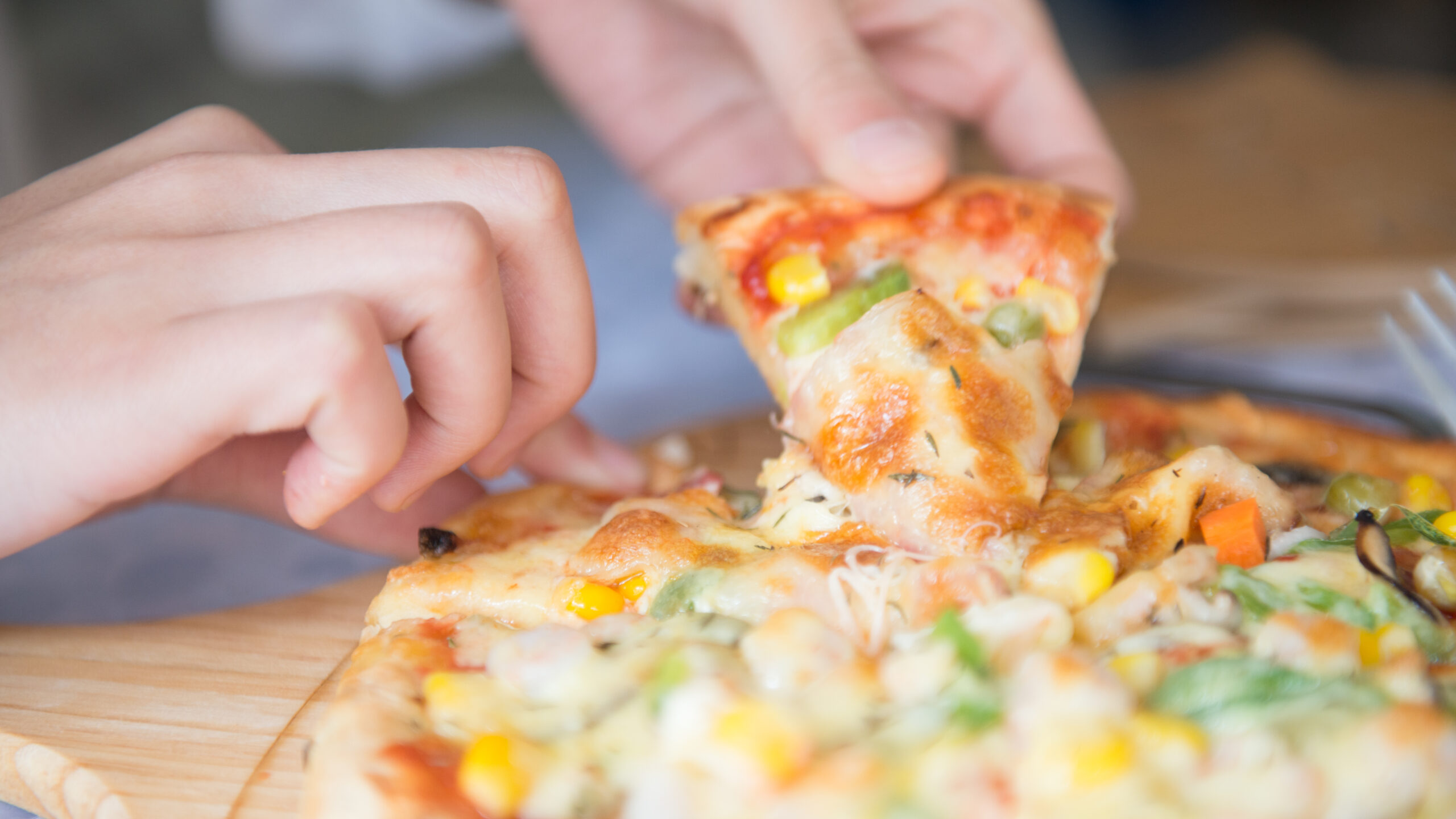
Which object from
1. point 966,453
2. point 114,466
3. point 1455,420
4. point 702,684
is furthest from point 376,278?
point 1455,420

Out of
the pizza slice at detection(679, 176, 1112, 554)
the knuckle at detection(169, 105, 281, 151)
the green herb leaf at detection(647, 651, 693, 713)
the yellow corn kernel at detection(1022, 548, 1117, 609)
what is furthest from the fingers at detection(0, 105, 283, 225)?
the yellow corn kernel at detection(1022, 548, 1117, 609)

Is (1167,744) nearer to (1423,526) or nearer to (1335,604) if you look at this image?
→ (1335,604)

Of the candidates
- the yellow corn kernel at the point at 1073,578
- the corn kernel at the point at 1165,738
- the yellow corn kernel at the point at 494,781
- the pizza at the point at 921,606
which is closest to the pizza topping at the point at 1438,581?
the pizza at the point at 921,606

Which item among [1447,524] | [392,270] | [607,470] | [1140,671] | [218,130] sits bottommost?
[1447,524]

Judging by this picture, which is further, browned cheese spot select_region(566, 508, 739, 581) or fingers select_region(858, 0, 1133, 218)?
fingers select_region(858, 0, 1133, 218)

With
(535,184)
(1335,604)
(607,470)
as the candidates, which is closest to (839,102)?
(535,184)

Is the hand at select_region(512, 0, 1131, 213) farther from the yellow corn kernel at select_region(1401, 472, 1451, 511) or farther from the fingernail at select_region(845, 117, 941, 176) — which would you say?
the yellow corn kernel at select_region(1401, 472, 1451, 511)

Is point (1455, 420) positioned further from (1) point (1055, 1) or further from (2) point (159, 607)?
(1) point (1055, 1)
